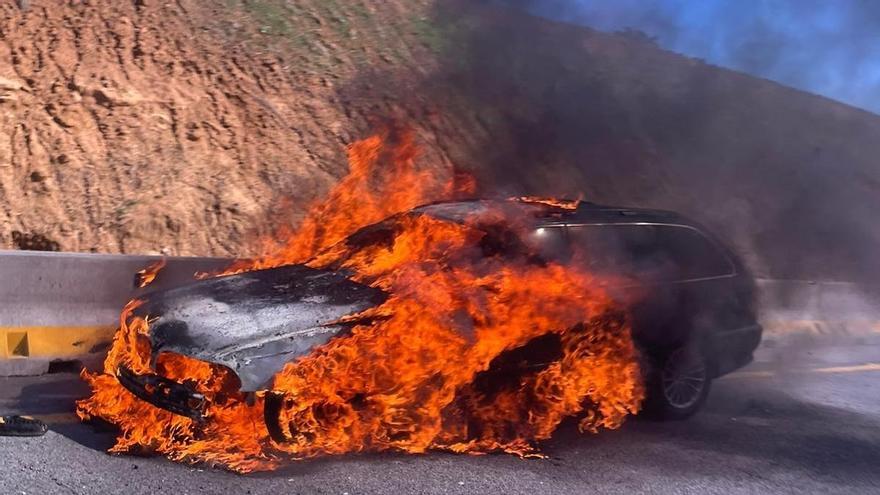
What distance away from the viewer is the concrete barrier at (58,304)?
716 cm

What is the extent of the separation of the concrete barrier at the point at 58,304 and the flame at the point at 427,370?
145cm

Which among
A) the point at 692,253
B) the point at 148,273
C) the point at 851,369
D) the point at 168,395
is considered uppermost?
the point at 692,253

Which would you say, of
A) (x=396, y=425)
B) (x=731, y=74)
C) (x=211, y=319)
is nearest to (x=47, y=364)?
(x=211, y=319)

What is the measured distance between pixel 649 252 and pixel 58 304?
469 cm

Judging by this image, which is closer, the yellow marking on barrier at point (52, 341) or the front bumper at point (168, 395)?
the front bumper at point (168, 395)

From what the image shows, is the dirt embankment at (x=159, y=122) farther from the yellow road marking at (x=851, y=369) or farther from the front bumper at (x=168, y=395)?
the yellow road marking at (x=851, y=369)

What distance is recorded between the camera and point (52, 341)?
7262 mm

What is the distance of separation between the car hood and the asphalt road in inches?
25.4

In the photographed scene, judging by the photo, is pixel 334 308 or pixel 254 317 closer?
pixel 254 317

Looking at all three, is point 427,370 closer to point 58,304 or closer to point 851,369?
point 58,304

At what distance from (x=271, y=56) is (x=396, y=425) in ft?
28.0

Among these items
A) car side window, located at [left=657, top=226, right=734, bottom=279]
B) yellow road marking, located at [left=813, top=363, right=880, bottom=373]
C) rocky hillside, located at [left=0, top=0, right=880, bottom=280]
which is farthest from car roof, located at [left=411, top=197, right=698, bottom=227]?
rocky hillside, located at [left=0, top=0, right=880, bottom=280]

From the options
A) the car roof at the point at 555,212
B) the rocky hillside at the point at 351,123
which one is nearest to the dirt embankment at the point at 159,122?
the rocky hillside at the point at 351,123

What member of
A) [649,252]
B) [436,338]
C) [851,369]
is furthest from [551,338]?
[851,369]
